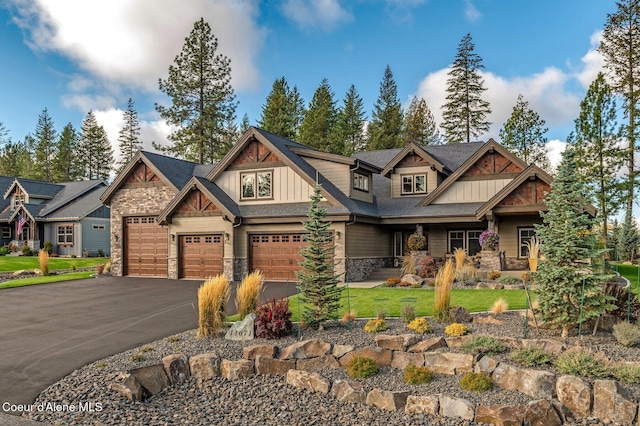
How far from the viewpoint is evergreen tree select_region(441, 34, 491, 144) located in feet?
138

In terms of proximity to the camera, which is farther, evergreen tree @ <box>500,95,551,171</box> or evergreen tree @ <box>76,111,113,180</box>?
evergreen tree @ <box>76,111,113,180</box>

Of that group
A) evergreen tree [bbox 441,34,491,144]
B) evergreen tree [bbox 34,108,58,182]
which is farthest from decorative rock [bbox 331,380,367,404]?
evergreen tree [bbox 34,108,58,182]

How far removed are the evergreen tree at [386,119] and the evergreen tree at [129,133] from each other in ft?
90.4

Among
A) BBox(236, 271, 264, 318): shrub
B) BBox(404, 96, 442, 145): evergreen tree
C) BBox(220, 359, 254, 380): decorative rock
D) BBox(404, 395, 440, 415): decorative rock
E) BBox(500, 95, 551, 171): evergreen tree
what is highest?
BBox(404, 96, 442, 145): evergreen tree

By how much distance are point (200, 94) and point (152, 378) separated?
3726cm

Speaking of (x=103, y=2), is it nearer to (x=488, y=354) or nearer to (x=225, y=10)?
(x=225, y=10)

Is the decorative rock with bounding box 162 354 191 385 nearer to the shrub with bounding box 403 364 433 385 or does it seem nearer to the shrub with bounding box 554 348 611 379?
the shrub with bounding box 403 364 433 385

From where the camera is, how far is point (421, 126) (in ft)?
150

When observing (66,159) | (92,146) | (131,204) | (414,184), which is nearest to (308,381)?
(414,184)

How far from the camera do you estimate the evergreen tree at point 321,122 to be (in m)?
42.9

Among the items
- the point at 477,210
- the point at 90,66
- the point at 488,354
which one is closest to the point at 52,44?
the point at 90,66

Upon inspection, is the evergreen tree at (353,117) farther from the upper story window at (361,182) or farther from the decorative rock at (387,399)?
the decorative rock at (387,399)

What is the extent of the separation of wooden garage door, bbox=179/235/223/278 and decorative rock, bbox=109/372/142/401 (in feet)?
47.0

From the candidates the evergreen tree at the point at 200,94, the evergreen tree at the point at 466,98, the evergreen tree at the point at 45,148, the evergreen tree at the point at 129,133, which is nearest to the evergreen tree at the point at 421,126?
the evergreen tree at the point at 466,98
